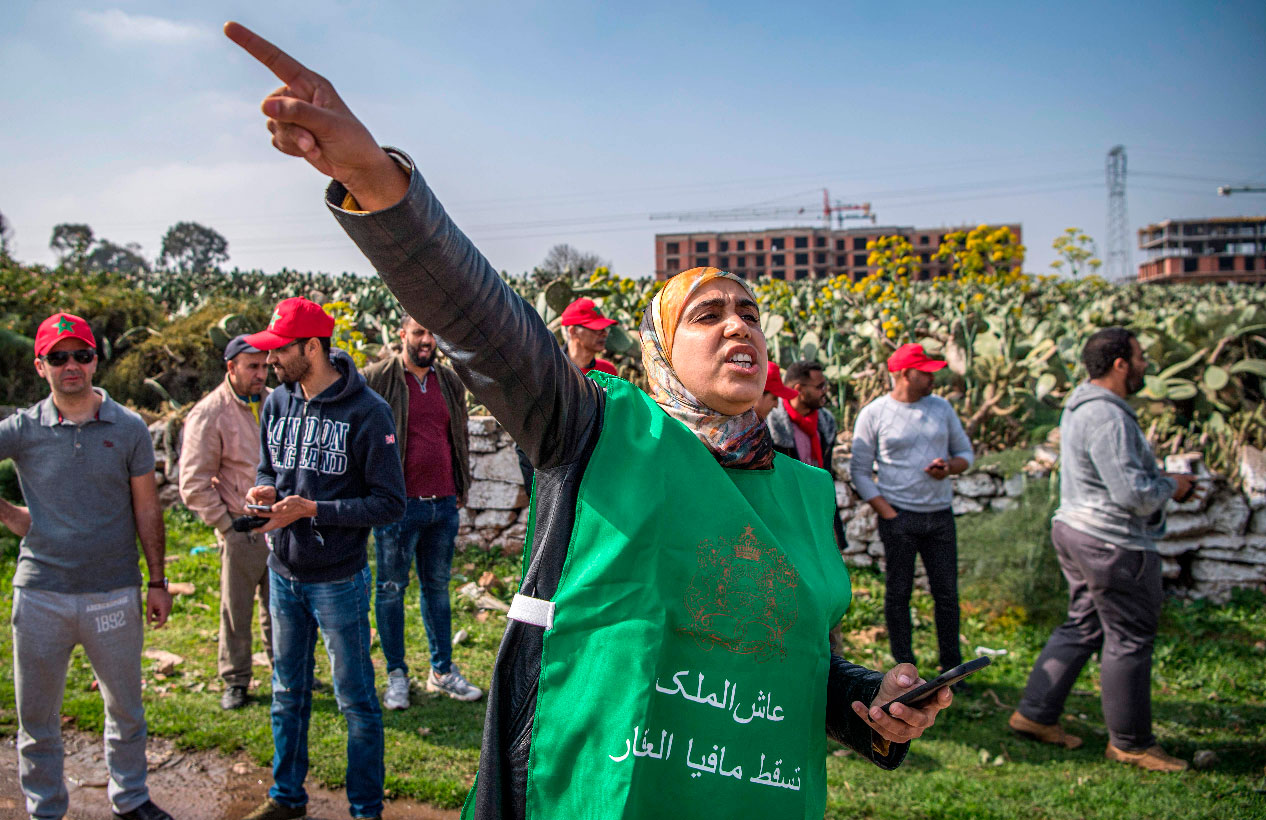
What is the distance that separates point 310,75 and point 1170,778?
5036 millimetres

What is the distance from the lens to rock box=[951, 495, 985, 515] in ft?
24.2

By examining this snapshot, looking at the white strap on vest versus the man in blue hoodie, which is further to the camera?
the man in blue hoodie

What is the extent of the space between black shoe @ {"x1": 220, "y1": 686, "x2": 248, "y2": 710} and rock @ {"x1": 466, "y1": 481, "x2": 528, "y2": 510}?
3036mm

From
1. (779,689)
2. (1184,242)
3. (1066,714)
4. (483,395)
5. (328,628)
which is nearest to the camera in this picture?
(483,395)

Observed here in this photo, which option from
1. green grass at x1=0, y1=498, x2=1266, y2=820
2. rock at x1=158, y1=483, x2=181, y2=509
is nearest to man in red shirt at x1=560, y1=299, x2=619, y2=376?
green grass at x1=0, y1=498, x2=1266, y2=820

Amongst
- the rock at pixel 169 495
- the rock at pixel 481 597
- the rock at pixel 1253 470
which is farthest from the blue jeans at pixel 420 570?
the rock at pixel 1253 470

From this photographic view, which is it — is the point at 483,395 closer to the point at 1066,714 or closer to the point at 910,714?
the point at 910,714

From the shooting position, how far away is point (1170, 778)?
4297 millimetres

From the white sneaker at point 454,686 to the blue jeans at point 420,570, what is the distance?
37mm

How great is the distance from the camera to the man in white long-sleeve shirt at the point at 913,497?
18.0ft

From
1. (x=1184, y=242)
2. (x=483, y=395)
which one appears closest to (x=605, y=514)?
(x=483, y=395)

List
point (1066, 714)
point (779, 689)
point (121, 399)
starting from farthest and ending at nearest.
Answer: point (121, 399), point (1066, 714), point (779, 689)

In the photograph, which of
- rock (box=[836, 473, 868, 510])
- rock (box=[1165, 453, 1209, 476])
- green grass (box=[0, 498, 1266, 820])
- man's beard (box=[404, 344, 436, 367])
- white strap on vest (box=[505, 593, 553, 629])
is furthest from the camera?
rock (box=[836, 473, 868, 510])

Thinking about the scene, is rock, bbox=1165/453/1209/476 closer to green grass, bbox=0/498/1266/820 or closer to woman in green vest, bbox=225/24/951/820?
green grass, bbox=0/498/1266/820
